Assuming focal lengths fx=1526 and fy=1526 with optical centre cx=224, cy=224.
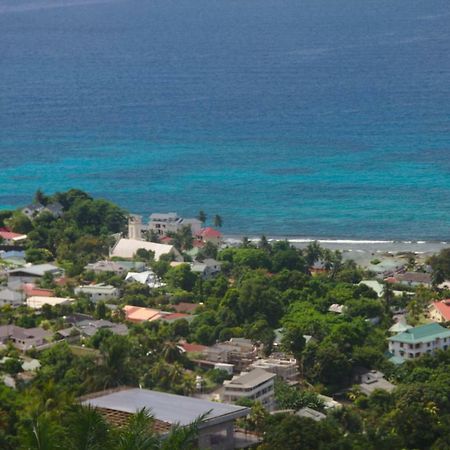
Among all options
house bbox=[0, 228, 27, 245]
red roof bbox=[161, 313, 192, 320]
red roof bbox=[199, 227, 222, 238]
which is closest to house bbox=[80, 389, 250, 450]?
red roof bbox=[161, 313, 192, 320]

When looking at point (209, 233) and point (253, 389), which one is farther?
point (209, 233)

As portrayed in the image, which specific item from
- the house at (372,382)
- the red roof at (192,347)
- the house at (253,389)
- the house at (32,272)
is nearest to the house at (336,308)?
the red roof at (192,347)

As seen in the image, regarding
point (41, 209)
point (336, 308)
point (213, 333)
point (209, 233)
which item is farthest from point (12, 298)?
point (209, 233)

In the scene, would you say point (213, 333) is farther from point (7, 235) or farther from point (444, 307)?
point (7, 235)

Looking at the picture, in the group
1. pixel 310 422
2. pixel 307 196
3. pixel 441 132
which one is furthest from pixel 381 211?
pixel 310 422

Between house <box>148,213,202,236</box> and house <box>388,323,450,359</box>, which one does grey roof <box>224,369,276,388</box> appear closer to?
house <box>388,323,450,359</box>
